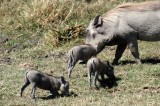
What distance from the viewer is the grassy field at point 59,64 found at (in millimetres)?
7805

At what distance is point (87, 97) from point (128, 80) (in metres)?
1.31

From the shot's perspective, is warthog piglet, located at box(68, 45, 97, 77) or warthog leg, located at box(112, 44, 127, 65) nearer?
warthog piglet, located at box(68, 45, 97, 77)

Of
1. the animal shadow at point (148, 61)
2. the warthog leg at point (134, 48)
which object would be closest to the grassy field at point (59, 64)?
the animal shadow at point (148, 61)

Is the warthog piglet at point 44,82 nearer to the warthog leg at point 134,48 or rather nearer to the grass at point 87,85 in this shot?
the grass at point 87,85

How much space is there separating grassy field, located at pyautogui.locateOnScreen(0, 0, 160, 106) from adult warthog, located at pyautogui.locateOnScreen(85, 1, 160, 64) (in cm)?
48

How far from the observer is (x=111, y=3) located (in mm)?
15078

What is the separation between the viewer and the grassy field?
25.6ft

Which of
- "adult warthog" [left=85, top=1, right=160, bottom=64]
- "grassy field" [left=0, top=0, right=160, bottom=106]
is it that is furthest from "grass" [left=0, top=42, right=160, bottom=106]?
"adult warthog" [left=85, top=1, right=160, bottom=64]

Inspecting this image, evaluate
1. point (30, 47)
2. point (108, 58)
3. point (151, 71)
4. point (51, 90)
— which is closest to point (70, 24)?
point (30, 47)

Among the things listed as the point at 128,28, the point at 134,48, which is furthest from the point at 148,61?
the point at 128,28

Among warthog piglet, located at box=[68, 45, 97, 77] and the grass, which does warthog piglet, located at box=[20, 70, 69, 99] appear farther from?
warthog piglet, located at box=[68, 45, 97, 77]

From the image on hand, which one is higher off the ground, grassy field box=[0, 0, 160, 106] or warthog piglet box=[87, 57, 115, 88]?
warthog piglet box=[87, 57, 115, 88]

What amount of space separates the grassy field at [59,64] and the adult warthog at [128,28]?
482 mm

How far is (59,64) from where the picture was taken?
421 inches
